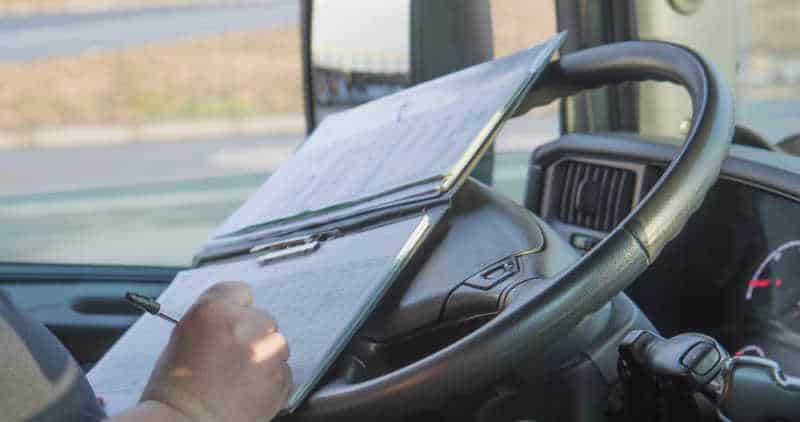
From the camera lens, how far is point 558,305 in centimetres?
84

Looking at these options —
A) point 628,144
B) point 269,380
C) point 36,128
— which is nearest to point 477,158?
point 269,380

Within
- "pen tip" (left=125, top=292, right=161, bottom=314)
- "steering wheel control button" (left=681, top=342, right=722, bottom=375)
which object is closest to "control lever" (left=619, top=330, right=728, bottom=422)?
"steering wheel control button" (left=681, top=342, right=722, bottom=375)

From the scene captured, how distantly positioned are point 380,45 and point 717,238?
1.01m

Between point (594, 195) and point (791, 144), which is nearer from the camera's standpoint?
point (594, 195)

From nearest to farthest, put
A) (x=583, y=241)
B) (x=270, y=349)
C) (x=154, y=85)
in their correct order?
(x=270, y=349) < (x=583, y=241) < (x=154, y=85)

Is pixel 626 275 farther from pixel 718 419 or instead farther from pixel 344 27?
pixel 344 27

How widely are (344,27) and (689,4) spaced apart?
0.79m

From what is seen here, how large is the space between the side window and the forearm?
97.4 inches

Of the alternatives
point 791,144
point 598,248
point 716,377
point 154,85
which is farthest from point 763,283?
point 154,85

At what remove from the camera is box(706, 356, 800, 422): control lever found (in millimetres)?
913

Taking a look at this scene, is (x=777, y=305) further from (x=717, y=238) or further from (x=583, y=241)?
(x=583, y=241)

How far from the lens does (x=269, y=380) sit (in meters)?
0.94

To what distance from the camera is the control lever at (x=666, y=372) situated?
925 mm

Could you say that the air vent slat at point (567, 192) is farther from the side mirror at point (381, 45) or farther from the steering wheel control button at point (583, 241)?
the side mirror at point (381, 45)
